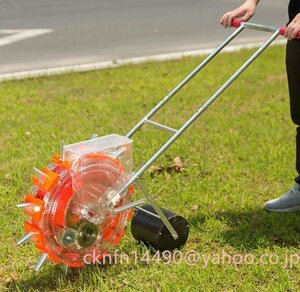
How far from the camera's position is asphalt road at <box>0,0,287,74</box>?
8289mm

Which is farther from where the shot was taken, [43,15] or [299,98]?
[43,15]

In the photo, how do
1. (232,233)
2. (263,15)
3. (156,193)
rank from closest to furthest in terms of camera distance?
(232,233) < (156,193) < (263,15)

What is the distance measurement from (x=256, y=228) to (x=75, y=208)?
1275mm

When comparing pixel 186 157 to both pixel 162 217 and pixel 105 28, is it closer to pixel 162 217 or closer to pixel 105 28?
pixel 162 217

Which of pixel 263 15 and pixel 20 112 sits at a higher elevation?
pixel 20 112

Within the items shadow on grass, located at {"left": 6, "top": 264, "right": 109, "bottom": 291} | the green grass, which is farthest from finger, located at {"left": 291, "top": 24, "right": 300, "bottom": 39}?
shadow on grass, located at {"left": 6, "top": 264, "right": 109, "bottom": 291}

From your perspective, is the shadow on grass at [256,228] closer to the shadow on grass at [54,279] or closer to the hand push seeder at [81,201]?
the hand push seeder at [81,201]

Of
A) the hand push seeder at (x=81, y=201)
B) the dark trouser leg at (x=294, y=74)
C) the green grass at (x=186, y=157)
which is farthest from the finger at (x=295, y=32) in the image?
the green grass at (x=186, y=157)

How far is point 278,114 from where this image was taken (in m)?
6.02

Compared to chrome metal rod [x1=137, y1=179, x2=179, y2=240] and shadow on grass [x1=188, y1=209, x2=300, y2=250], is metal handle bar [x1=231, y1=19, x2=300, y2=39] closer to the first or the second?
chrome metal rod [x1=137, y1=179, x2=179, y2=240]

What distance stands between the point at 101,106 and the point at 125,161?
2931mm

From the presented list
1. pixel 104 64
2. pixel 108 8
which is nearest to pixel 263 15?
pixel 108 8

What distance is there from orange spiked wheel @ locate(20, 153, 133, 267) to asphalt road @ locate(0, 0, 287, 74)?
4.66 metres

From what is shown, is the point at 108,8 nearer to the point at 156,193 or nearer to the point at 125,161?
the point at 156,193
